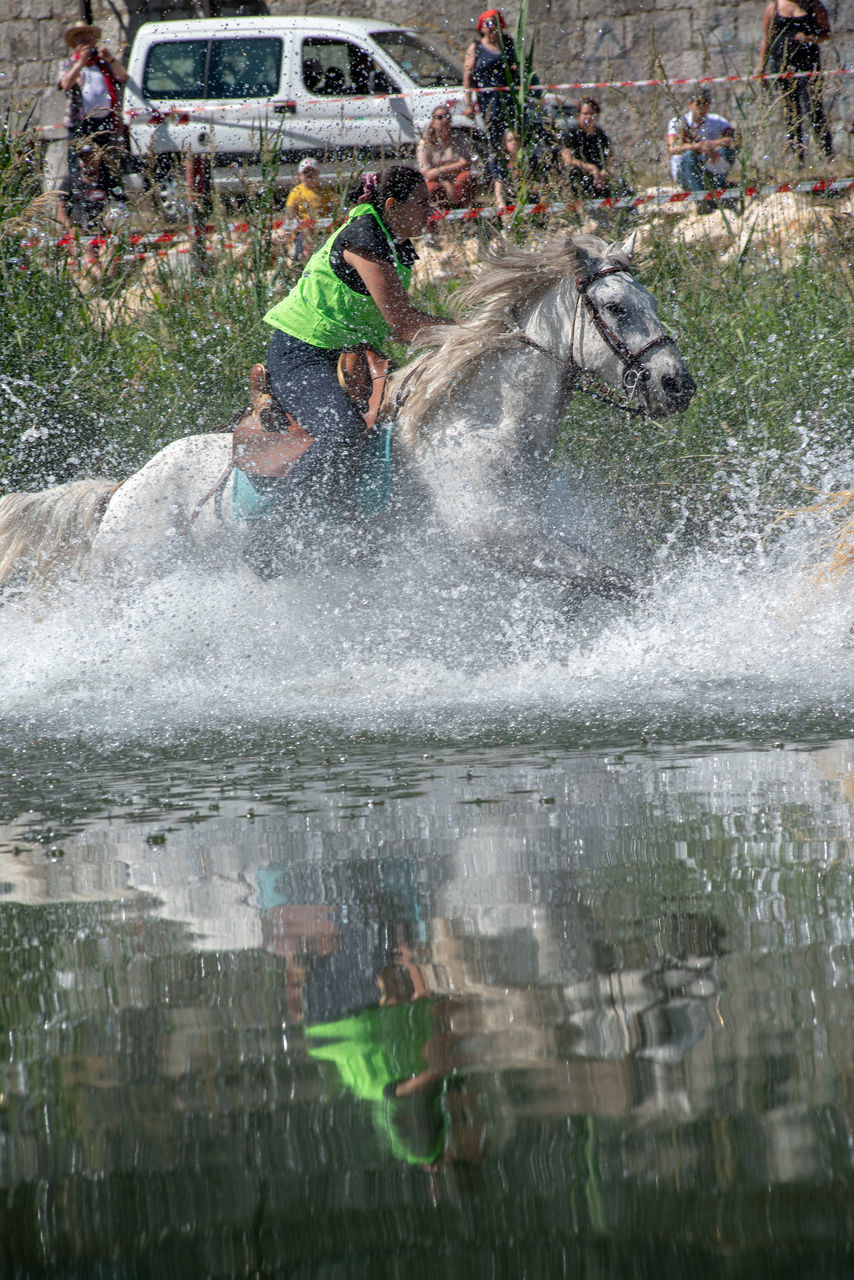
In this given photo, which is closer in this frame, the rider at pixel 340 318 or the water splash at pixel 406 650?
the water splash at pixel 406 650

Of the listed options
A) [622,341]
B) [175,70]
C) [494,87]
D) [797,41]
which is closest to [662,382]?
[622,341]

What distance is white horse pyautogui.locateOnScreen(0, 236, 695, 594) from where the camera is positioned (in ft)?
16.0

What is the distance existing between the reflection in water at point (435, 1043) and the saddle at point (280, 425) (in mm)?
2471

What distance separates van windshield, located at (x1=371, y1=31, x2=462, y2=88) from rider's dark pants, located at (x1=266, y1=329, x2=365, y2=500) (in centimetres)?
920

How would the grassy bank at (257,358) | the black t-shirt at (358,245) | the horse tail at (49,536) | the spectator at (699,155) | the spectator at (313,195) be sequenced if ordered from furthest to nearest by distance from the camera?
1. the spectator at (313,195)
2. the spectator at (699,155)
3. the grassy bank at (257,358)
4. the horse tail at (49,536)
5. the black t-shirt at (358,245)

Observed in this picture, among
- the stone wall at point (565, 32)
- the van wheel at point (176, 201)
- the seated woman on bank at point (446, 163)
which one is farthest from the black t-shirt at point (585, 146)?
the stone wall at point (565, 32)

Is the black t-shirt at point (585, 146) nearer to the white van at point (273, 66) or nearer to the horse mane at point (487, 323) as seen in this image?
the horse mane at point (487, 323)

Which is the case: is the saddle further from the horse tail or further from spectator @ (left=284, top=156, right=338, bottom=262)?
spectator @ (left=284, top=156, right=338, bottom=262)

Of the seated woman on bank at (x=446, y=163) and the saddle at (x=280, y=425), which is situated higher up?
the seated woman on bank at (x=446, y=163)

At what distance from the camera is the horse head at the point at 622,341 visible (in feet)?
15.9

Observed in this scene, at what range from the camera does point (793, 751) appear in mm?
3281

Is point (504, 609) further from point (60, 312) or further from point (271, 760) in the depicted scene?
point (60, 312)

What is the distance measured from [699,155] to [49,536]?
4.93 meters

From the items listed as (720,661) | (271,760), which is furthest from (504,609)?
(271,760)
